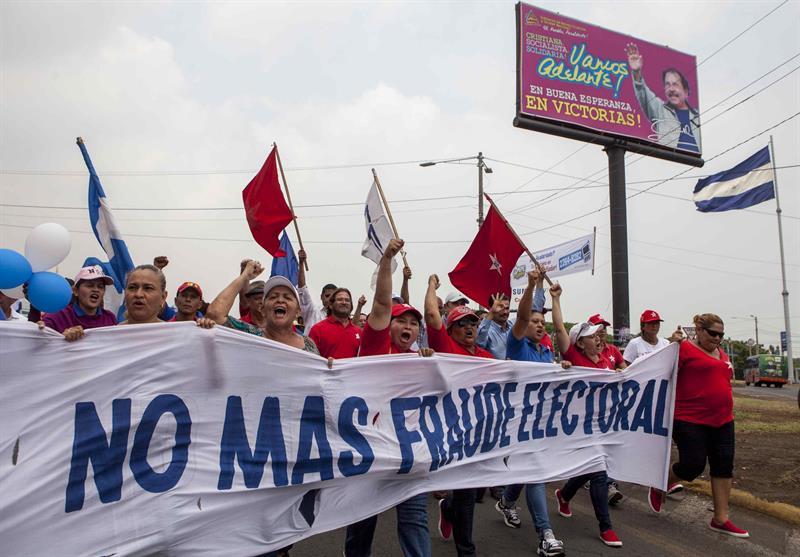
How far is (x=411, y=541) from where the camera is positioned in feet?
11.1

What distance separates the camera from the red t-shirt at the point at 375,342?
3.77m

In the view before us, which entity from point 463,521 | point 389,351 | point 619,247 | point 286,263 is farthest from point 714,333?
point 619,247

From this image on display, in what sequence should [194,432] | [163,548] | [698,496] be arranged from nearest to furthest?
[163,548] < [194,432] < [698,496]

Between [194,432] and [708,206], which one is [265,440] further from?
[708,206]

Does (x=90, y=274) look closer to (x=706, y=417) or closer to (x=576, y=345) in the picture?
(x=576, y=345)

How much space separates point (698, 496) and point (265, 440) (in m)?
4.64

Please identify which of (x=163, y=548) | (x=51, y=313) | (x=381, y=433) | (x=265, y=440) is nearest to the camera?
(x=163, y=548)

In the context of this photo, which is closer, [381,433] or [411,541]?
[411,541]

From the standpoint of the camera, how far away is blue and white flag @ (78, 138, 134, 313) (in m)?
4.12

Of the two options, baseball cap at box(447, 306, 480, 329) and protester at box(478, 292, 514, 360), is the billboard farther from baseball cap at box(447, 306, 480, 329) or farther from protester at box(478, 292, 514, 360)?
baseball cap at box(447, 306, 480, 329)

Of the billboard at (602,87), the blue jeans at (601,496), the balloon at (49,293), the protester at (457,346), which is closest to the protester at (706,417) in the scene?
the blue jeans at (601,496)

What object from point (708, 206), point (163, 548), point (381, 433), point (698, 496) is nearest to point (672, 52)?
point (708, 206)

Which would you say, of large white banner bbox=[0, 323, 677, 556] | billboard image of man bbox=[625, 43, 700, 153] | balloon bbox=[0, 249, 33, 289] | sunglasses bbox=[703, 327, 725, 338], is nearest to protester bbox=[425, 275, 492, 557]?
large white banner bbox=[0, 323, 677, 556]

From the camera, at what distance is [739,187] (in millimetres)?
14578
